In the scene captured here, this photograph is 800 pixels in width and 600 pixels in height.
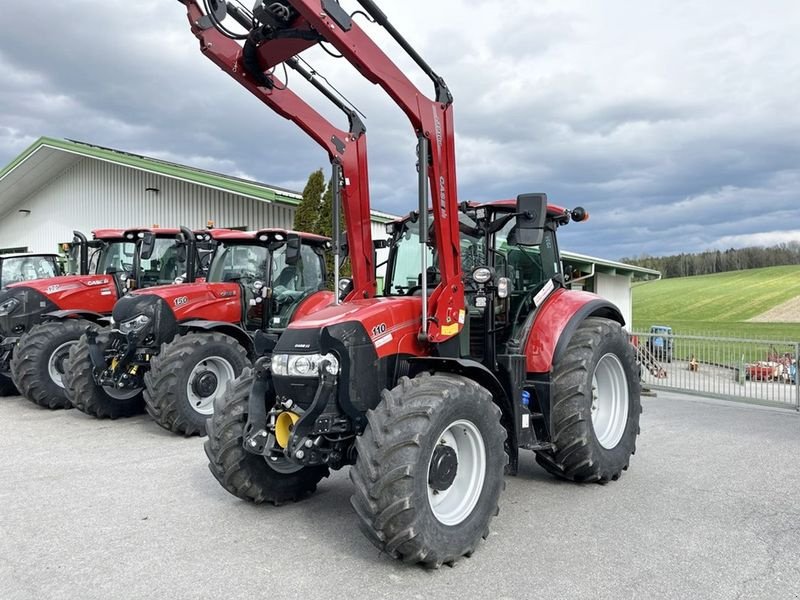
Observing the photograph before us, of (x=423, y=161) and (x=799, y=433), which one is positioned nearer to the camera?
(x=423, y=161)

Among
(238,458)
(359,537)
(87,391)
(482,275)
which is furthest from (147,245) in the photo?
(359,537)

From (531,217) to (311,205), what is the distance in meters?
9.20

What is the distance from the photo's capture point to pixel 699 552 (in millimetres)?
4004

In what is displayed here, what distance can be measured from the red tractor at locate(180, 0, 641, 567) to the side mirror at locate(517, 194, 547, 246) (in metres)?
0.01

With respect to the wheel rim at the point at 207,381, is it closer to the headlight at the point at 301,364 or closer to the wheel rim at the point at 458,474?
the headlight at the point at 301,364

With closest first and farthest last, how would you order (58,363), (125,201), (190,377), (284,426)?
(284,426) → (190,377) → (58,363) → (125,201)

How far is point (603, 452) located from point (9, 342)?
8.51 m

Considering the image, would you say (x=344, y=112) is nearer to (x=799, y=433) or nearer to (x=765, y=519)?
(x=765, y=519)

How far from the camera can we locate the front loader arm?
16.3ft

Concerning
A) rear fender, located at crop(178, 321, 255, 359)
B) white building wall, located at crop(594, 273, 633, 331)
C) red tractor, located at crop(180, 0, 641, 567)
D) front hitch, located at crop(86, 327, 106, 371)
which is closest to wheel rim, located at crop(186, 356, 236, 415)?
rear fender, located at crop(178, 321, 255, 359)

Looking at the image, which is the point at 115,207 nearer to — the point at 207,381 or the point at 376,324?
the point at 207,381

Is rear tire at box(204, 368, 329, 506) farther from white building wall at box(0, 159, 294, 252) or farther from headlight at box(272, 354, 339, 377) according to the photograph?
white building wall at box(0, 159, 294, 252)

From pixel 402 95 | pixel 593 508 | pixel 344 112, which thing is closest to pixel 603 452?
pixel 593 508

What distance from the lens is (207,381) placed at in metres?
7.52
